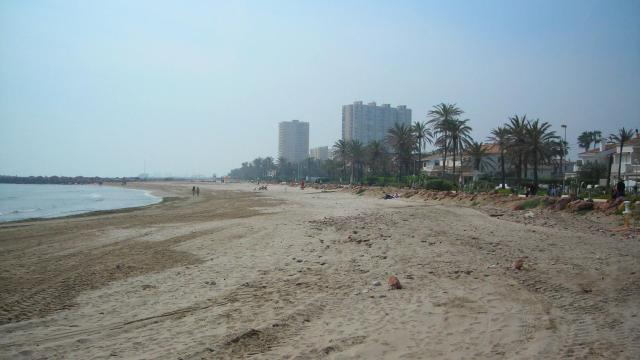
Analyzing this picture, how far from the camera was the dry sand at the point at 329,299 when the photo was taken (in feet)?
17.8

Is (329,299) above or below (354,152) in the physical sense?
below


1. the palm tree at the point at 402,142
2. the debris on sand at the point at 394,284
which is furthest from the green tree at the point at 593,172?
the debris on sand at the point at 394,284

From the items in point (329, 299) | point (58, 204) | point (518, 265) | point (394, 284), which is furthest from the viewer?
point (58, 204)

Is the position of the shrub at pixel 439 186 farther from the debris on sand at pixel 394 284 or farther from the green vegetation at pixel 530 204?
the debris on sand at pixel 394 284

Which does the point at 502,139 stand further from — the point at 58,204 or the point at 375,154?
the point at 58,204

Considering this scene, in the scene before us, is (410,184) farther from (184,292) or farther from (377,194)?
(184,292)

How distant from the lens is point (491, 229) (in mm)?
15961

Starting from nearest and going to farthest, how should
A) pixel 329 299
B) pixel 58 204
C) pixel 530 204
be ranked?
pixel 329 299 → pixel 530 204 → pixel 58 204

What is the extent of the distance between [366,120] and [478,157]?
11727cm

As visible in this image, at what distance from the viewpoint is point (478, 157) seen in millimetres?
68062

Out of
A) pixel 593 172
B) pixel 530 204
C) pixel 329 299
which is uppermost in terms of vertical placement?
pixel 593 172

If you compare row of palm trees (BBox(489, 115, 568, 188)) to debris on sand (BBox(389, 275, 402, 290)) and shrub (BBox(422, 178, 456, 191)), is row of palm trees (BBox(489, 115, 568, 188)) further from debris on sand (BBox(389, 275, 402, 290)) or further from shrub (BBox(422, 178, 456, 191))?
debris on sand (BBox(389, 275, 402, 290))

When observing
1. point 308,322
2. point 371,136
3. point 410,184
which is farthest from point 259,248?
point 371,136

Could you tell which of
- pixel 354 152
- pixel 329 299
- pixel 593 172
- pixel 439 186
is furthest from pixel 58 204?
pixel 593 172
